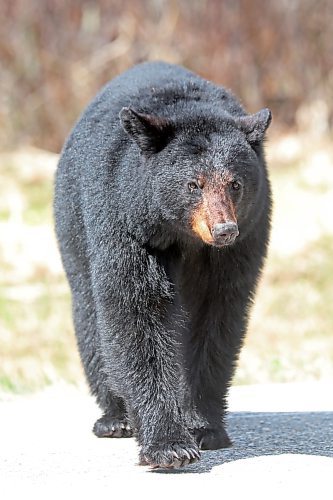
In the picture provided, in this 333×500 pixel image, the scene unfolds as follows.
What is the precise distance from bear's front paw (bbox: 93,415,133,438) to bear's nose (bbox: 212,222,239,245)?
5.65 feet

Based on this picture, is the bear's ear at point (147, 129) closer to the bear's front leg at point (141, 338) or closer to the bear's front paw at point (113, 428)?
the bear's front leg at point (141, 338)

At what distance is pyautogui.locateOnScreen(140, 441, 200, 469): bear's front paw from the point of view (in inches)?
226

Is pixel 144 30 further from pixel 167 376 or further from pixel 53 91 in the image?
pixel 167 376

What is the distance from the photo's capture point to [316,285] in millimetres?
15938

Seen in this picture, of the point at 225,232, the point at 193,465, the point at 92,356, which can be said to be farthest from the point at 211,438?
the point at 225,232

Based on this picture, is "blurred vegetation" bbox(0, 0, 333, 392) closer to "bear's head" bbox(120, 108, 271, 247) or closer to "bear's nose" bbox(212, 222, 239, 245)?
"bear's head" bbox(120, 108, 271, 247)

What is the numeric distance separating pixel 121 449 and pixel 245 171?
1.72 metres

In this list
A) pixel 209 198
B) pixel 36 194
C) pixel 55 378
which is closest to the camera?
pixel 209 198

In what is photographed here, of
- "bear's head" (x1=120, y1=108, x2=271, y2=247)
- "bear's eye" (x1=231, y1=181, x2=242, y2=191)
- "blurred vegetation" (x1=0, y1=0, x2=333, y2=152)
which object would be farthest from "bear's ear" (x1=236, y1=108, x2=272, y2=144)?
"blurred vegetation" (x1=0, y1=0, x2=333, y2=152)

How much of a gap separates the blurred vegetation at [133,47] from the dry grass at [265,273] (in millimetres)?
913

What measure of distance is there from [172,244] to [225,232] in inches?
26.9

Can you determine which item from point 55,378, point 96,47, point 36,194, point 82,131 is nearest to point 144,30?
point 96,47

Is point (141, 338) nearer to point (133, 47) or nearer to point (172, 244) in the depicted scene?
point (172, 244)

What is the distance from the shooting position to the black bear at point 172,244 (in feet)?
19.1
